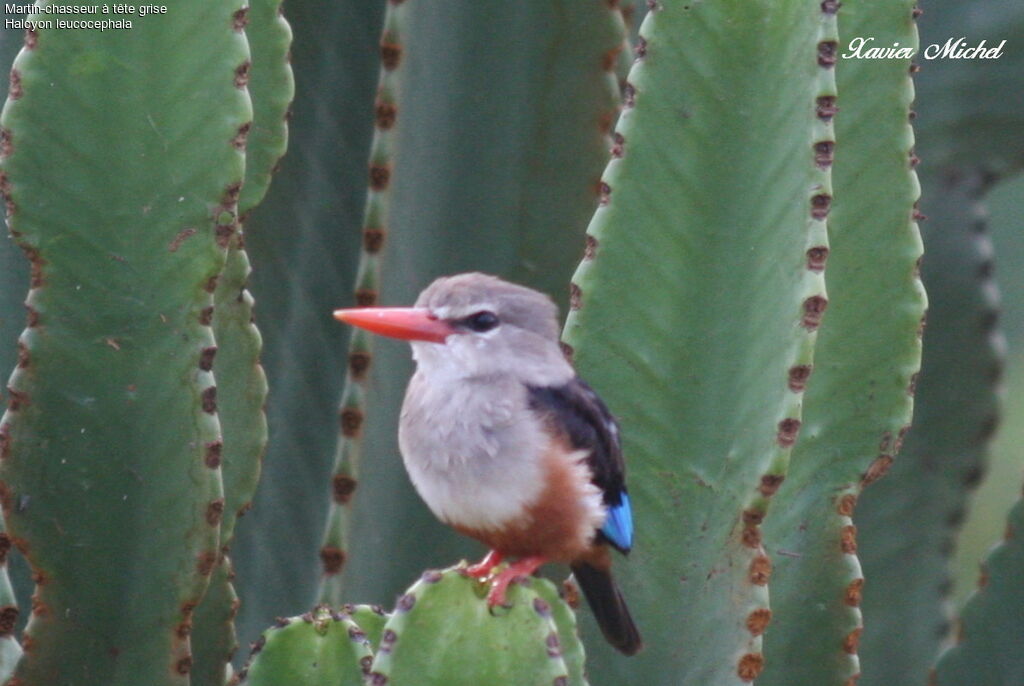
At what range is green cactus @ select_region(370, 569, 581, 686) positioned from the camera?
6.76 feet

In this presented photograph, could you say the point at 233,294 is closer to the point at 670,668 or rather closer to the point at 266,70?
the point at 266,70

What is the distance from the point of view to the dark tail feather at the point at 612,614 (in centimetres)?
268

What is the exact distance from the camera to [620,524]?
2.70m

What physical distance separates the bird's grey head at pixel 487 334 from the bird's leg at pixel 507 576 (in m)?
0.35

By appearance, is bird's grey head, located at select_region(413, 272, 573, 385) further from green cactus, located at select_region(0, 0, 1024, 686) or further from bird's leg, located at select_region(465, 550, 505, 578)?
bird's leg, located at select_region(465, 550, 505, 578)

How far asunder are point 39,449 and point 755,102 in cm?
141

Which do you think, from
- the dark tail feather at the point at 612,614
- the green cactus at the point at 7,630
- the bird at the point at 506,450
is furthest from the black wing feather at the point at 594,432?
the green cactus at the point at 7,630

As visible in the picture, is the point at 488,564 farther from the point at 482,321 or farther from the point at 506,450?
the point at 482,321

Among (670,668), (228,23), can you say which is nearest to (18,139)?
(228,23)

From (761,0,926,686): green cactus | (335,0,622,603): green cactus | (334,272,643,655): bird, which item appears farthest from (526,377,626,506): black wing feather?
(335,0,622,603): green cactus

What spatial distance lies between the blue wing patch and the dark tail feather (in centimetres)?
7

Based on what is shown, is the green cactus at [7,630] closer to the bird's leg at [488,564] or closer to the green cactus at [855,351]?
the bird's leg at [488,564]

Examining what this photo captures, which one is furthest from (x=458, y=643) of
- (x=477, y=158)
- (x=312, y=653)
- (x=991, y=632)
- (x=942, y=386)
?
(x=942, y=386)

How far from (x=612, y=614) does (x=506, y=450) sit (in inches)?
13.8
